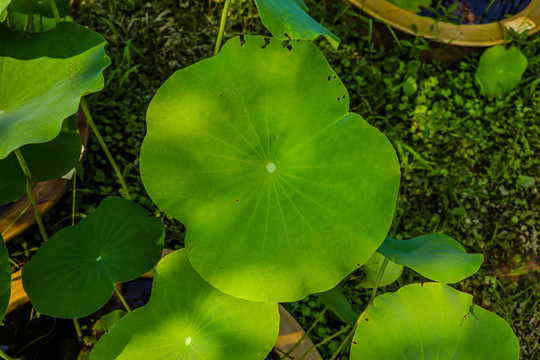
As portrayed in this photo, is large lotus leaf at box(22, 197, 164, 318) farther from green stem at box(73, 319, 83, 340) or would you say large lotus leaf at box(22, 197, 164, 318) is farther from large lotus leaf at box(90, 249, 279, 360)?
green stem at box(73, 319, 83, 340)

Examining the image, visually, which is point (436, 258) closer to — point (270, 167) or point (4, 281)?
point (270, 167)

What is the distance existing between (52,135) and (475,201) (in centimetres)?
183

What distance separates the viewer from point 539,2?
7.13 ft

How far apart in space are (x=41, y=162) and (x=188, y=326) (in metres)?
0.56

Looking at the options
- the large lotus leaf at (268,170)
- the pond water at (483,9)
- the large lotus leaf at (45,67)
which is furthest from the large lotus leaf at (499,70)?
the large lotus leaf at (45,67)

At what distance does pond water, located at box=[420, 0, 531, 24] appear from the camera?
241 cm

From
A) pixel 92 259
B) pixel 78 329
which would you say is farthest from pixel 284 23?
pixel 78 329

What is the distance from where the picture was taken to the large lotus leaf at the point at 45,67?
827 millimetres

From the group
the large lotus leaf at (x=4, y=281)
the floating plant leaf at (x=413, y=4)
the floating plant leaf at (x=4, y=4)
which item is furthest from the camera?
the floating plant leaf at (x=413, y=4)

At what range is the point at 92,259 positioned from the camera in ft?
3.46

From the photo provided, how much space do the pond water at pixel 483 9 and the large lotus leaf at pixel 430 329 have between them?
1950mm

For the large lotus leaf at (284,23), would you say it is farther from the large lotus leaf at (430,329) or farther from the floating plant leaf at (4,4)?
the large lotus leaf at (430,329)

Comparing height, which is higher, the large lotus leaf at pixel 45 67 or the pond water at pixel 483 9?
the large lotus leaf at pixel 45 67

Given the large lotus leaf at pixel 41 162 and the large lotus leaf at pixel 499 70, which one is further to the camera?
the large lotus leaf at pixel 499 70
